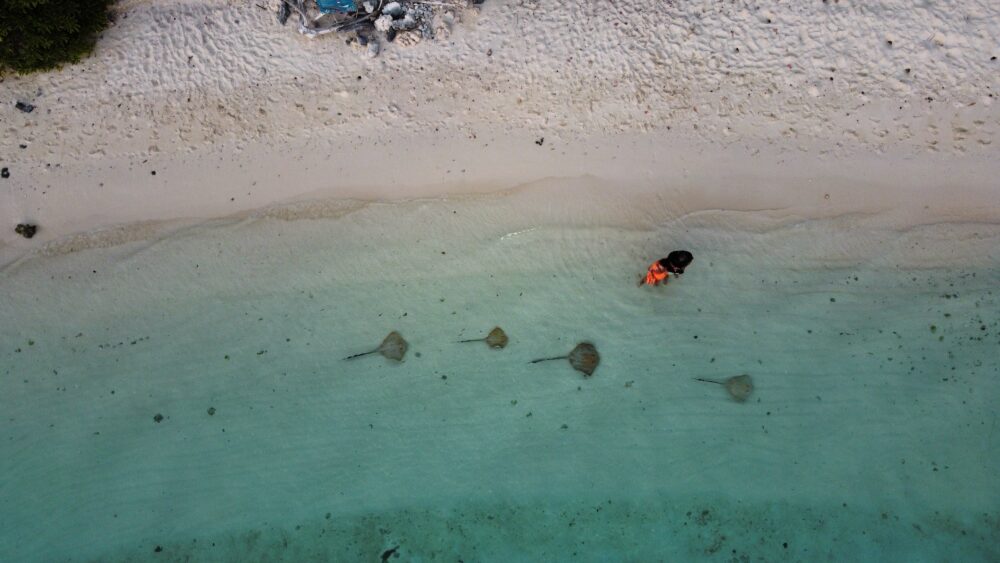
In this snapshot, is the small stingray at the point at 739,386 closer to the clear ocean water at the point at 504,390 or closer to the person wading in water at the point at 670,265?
the clear ocean water at the point at 504,390

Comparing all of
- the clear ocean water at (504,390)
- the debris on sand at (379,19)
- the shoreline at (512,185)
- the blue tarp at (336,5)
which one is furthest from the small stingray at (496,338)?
the blue tarp at (336,5)

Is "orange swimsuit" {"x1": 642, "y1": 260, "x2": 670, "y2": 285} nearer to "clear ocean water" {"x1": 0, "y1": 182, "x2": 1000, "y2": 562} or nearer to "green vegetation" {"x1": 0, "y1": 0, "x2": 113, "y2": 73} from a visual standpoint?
"clear ocean water" {"x1": 0, "y1": 182, "x2": 1000, "y2": 562}

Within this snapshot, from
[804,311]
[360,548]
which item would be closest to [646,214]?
[804,311]

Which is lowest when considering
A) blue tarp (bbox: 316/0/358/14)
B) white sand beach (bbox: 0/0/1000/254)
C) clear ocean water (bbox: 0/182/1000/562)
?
clear ocean water (bbox: 0/182/1000/562)

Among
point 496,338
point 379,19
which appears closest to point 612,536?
point 496,338

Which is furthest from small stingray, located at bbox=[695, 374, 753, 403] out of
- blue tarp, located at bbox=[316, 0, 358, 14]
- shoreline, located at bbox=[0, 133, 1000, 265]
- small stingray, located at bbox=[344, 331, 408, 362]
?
blue tarp, located at bbox=[316, 0, 358, 14]

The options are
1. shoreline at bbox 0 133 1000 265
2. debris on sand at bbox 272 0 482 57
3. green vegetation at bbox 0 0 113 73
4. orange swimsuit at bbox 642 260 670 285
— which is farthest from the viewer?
shoreline at bbox 0 133 1000 265

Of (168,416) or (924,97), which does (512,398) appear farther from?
(924,97)
